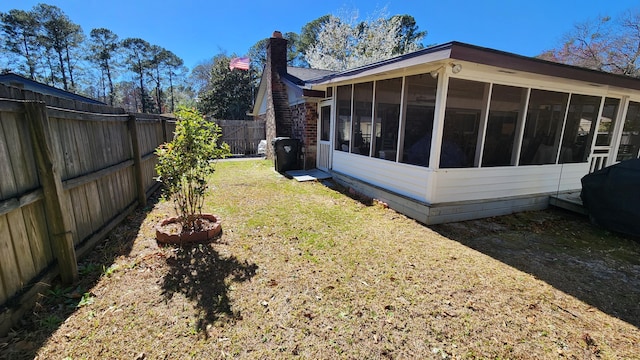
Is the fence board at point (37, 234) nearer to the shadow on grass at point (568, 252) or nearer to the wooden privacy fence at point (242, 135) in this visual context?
the shadow on grass at point (568, 252)

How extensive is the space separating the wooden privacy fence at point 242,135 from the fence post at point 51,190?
504 inches

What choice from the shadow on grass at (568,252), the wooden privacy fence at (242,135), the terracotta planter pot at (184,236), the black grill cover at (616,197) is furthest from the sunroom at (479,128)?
the wooden privacy fence at (242,135)

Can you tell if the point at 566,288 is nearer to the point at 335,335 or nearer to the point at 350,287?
the point at 350,287

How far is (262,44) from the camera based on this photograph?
35594 millimetres

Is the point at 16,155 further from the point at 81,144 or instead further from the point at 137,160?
the point at 137,160

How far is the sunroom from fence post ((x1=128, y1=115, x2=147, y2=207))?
439 centimetres

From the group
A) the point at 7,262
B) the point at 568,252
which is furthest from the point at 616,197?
the point at 7,262

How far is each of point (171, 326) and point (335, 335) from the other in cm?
134

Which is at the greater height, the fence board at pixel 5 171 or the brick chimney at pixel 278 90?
the brick chimney at pixel 278 90

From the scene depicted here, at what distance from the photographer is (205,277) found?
2904 millimetres

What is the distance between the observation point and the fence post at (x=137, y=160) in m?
4.75

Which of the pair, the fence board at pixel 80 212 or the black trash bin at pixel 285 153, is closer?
the fence board at pixel 80 212

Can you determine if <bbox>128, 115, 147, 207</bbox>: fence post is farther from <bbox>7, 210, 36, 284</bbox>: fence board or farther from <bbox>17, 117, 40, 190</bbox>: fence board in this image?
<bbox>7, 210, 36, 284</bbox>: fence board

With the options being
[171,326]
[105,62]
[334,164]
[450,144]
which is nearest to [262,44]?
[105,62]
